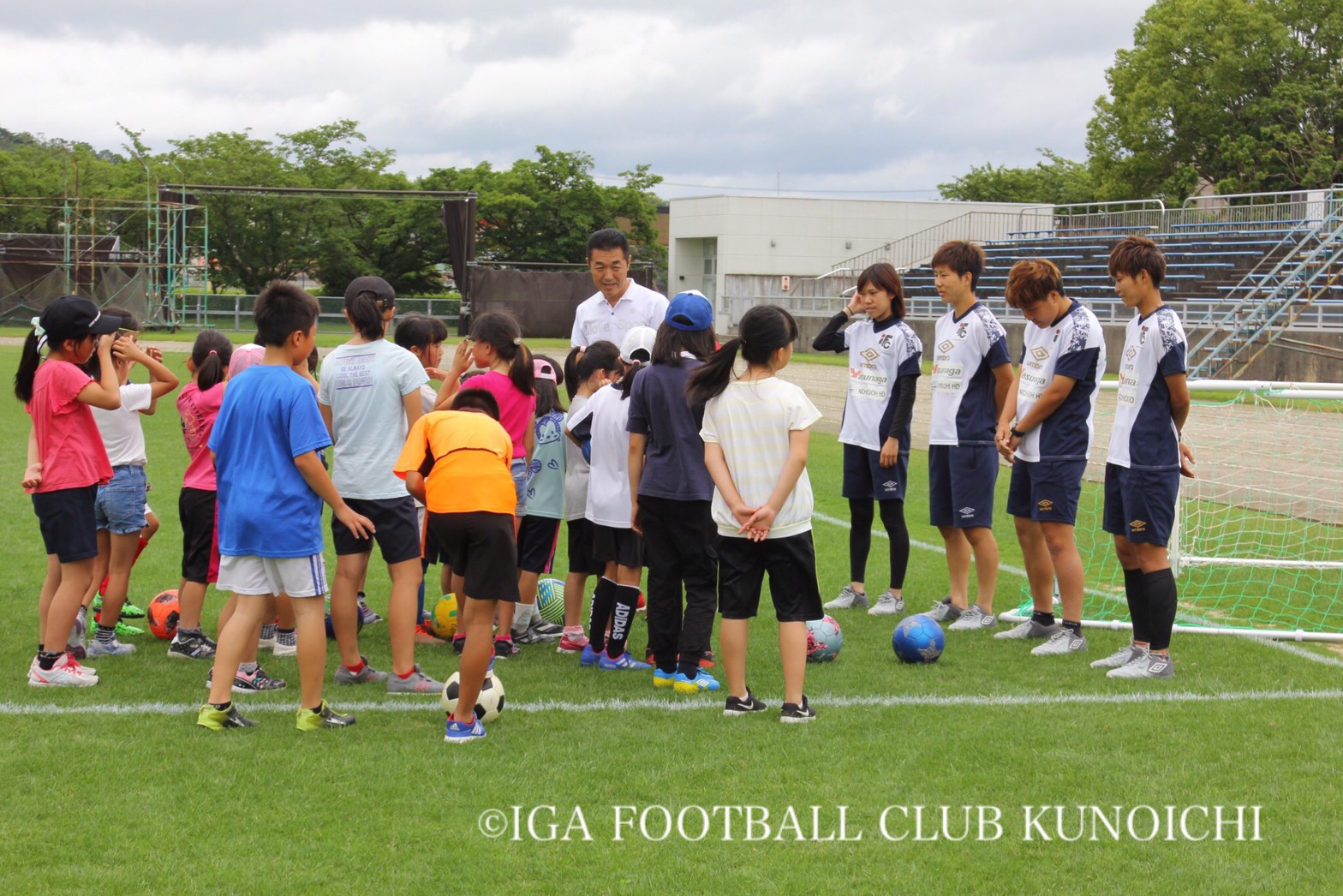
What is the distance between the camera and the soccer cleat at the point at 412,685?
5.64m

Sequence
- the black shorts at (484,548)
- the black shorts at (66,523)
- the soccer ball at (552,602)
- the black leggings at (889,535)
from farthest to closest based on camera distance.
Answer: the black leggings at (889,535) < the soccer ball at (552,602) < the black shorts at (66,523) < the black shorts at (484,548)

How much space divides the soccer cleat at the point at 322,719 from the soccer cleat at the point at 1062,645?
11.6 feet

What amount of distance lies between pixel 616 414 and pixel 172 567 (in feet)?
13.0

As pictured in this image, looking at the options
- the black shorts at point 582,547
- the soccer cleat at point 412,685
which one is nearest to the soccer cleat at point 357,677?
the soccer cleat at point 412,685

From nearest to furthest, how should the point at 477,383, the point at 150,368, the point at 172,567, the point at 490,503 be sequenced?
the point at 490,503, the point at 477,383, the point at 150,368, the point at 172,567

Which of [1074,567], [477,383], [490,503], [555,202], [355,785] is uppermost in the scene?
[555,202]

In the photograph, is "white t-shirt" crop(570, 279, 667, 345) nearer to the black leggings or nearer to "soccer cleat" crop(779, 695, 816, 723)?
the black leggings

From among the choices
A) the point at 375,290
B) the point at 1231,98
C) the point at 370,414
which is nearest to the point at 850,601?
→ the point at 370,414

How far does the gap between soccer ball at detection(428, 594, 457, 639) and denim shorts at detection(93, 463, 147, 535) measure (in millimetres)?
1595

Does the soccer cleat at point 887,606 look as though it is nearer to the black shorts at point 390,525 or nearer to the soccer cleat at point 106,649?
the black shorts at point 390,525

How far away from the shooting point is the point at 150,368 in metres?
6.41

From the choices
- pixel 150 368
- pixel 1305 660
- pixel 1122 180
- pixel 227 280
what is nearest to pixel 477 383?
pixel 150 368

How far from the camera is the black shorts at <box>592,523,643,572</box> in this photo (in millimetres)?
6070

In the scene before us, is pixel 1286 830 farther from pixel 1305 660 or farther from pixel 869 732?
pixel 1305 660
